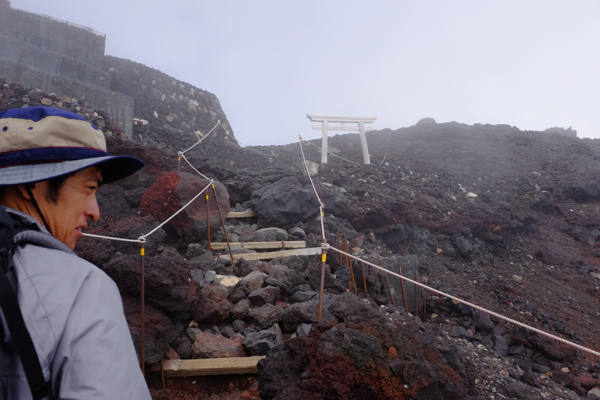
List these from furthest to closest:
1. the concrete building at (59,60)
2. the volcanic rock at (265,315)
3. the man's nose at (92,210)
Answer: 1. the concrete building at (59,60)
2. the volcanic rock at (265,315)
3. the man's nose at (92,210)

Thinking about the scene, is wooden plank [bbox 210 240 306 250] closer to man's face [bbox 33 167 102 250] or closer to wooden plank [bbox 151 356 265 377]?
wooden plank [bbox 151 356 265 377]

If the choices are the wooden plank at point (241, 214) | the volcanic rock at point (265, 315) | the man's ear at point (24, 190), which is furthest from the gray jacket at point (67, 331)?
the wooden plank at point (241, 214)

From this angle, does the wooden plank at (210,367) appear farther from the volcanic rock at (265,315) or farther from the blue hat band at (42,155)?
the blue hat band at (42,155)

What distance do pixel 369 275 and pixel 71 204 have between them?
5481 millimetres

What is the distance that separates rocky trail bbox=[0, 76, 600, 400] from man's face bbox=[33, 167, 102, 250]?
1754mm

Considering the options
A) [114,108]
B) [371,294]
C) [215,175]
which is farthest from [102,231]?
[114,108]

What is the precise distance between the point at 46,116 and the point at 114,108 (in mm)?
14897

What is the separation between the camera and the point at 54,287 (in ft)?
2.68

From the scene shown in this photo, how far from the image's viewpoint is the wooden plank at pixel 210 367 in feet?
10.1

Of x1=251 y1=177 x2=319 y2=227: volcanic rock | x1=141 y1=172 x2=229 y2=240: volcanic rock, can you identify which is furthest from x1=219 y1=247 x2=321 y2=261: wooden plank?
x1=251 y1=177 x2=319 y2=227: volcanic rock

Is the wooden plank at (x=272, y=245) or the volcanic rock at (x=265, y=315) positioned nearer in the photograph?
the volcanic rock at (x=265, y=315)

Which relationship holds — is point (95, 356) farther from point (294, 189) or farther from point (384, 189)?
point (384, 189)

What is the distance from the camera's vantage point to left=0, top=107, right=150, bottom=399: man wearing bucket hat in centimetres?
74

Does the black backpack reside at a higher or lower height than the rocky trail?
higher
